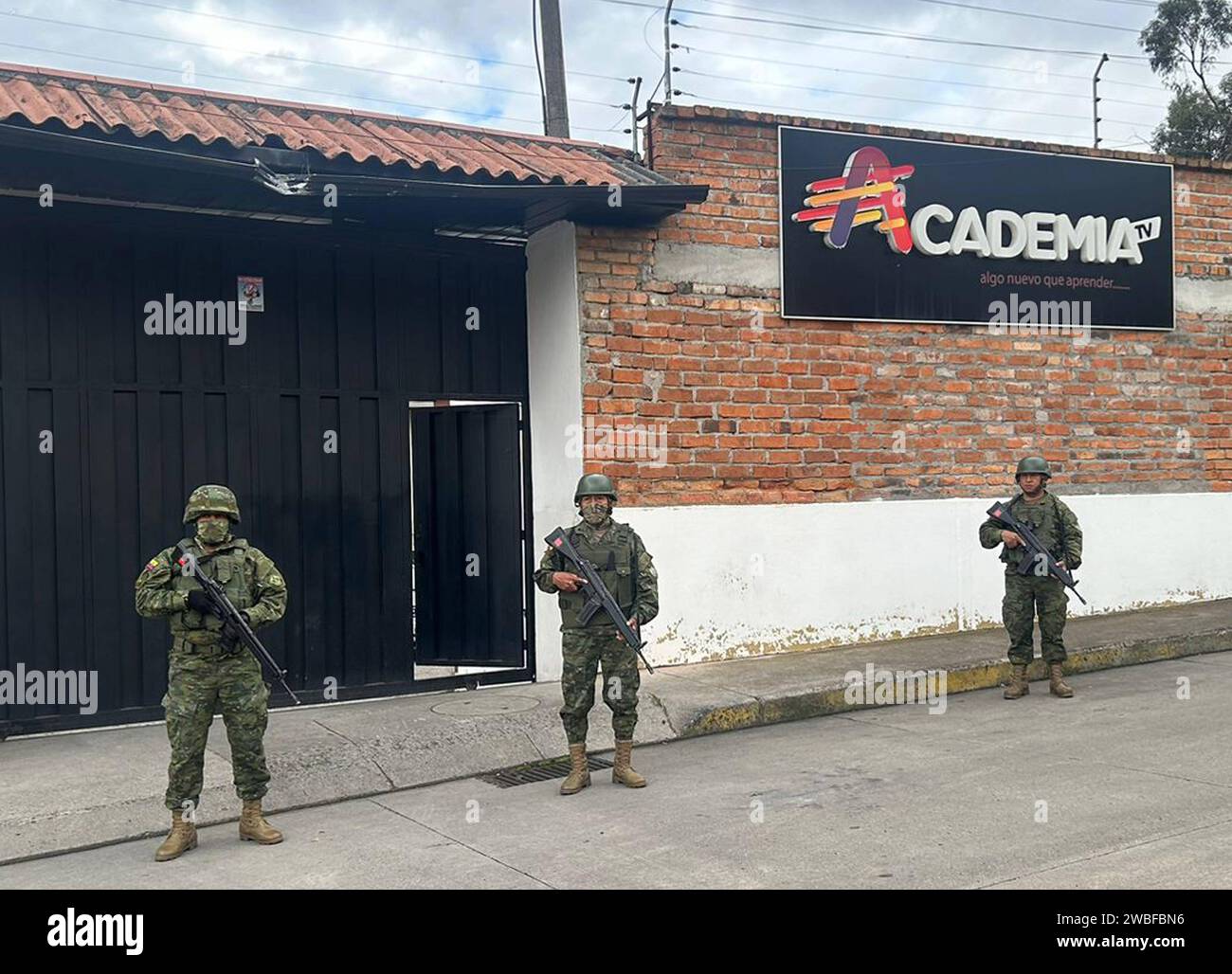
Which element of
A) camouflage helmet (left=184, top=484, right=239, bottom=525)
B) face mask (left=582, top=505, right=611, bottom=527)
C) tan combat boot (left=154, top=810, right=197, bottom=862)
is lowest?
tan combat boot (left=154, top=810, right=197, bottom=862)

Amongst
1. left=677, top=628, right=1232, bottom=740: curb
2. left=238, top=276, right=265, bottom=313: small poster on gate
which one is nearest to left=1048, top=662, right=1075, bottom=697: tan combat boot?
left=677, top=628, right=1232, bottom=740: curb

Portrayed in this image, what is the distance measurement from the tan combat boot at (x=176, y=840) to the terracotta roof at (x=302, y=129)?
153 inches

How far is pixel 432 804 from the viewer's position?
658 cm

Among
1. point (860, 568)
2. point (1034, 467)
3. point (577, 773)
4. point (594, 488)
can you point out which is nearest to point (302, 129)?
point (594, 488)

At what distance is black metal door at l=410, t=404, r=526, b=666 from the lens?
959 centimetres

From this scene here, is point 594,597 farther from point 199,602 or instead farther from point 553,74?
point 553,74

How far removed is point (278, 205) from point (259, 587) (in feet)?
11.1

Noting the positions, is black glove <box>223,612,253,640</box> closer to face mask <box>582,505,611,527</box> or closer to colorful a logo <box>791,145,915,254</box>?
face mask <box>582,505,611,527</box>

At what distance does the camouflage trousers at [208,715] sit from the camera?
580 cm

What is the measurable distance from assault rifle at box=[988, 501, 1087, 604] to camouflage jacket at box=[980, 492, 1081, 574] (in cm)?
5

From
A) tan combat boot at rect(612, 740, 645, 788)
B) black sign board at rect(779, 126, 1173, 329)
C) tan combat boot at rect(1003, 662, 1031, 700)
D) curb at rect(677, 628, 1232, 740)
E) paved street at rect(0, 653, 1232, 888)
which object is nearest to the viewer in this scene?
paved street at rect(0, 653, 1232, 888)

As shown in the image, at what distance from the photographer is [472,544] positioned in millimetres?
9664
